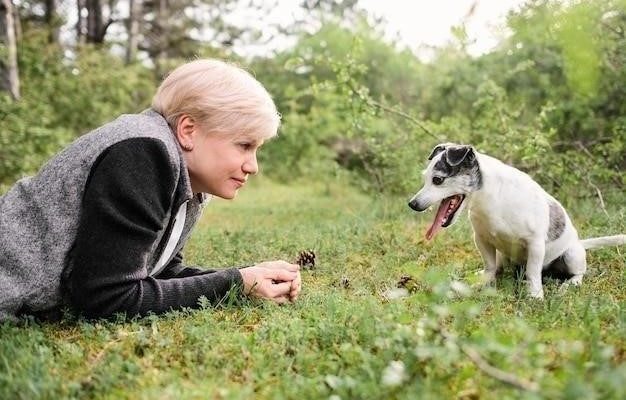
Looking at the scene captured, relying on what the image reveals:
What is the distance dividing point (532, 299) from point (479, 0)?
210 centimetres

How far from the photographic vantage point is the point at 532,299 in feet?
10.0

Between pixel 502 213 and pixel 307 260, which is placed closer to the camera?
pixel 502 213

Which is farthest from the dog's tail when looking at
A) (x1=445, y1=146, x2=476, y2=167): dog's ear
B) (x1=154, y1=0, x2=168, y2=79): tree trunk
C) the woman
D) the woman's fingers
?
(x1=154, y1=0, x2=168, y2=79): tree trunk

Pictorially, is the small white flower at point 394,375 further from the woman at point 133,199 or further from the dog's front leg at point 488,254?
the dog's front leg at point 488,254

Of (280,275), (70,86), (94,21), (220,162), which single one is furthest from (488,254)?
(94,21)

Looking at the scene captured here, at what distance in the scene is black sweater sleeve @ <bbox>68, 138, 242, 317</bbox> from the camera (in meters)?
2.43

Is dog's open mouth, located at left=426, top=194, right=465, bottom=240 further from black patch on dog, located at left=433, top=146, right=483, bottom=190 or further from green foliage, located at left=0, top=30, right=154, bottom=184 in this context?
green foliage, located at left=0, top=30, right=154, bottom=184

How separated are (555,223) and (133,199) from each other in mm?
2458

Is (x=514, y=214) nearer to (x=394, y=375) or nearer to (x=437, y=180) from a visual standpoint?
(x=437, y=180)

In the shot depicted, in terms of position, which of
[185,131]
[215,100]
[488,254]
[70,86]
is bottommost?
[70,86]

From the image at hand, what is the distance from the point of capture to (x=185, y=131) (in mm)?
2729

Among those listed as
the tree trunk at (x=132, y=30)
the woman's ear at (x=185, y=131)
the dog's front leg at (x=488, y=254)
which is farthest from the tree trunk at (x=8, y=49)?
the dog's front leg at (x=488, y=254)

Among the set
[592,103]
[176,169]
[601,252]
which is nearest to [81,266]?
[176,169]

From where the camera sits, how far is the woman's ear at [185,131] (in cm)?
271
